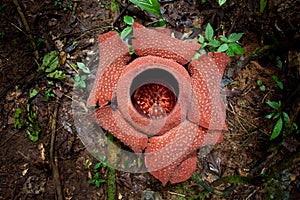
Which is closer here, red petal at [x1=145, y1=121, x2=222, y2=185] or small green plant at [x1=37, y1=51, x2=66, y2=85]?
red petal at [x1=145, y1=121, x2=222, y2=185]

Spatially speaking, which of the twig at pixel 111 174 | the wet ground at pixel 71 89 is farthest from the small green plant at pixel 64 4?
the twig at pixel 111 174

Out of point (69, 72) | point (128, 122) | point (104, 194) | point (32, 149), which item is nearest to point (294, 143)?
point (128, 122)

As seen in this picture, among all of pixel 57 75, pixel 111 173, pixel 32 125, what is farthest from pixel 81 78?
pixel 111 173

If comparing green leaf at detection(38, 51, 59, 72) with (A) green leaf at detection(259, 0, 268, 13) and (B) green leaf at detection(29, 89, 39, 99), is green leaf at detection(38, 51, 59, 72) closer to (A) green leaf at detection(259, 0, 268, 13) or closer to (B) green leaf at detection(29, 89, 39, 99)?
(B) green leaf at detection(29, 89, 39, 99)

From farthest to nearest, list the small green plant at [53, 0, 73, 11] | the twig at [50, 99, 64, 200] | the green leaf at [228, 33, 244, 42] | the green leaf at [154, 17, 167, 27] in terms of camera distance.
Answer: the small green plant at [53, 0, 73, 11] → the green leaf at [154, 17, 167, 27] → the twig at [50, 99, 64, 200] → the green leaf at [228, 33, 244, 42]

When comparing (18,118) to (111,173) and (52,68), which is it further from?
(111,173)

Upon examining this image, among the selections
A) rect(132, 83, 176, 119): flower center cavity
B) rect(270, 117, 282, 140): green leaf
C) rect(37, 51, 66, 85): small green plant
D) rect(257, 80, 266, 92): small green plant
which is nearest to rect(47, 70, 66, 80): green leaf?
rect(37, 51, 66, 85): small green plant

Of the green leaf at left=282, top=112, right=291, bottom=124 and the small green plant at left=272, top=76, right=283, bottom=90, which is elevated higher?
the small green plant at left=272, top=76, right=283, bottom=90

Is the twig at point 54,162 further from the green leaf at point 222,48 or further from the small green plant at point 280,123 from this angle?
the small green plant at point 280,123

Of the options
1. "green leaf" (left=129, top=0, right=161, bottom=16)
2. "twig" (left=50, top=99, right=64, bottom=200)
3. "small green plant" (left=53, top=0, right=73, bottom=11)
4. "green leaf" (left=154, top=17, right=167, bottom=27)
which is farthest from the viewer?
"small green plant" (left=53, top=0, right=73, bottom=11)
